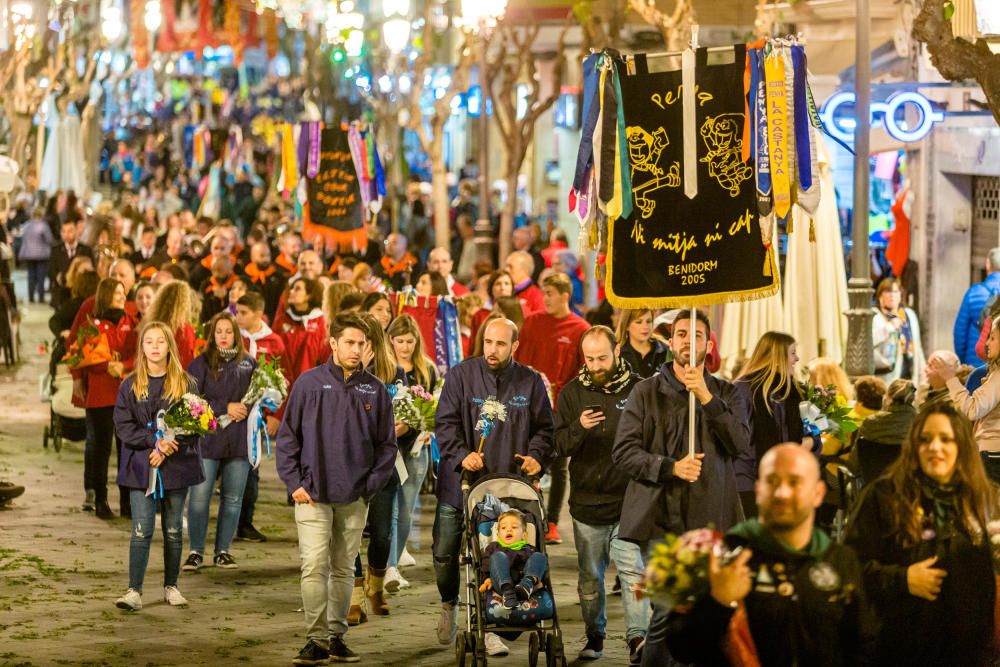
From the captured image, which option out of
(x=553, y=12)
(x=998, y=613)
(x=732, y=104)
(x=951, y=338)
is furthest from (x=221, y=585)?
(x=553, y=12)

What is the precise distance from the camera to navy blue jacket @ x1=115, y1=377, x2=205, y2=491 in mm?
11305

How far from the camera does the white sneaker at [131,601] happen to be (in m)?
11.2

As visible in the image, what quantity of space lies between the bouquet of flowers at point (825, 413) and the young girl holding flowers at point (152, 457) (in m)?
3.83

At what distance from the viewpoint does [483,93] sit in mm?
27312

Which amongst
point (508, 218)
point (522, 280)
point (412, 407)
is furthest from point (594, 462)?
point (508, 218)

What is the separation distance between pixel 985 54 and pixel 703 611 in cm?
793

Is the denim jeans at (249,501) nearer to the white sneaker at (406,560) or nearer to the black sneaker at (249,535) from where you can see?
the black sneaker at (249,535)

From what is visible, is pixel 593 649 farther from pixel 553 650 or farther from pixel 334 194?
pixel 334 194

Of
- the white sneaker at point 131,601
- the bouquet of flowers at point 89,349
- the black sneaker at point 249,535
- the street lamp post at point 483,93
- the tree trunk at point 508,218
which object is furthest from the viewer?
the tree trunk at point 508,218

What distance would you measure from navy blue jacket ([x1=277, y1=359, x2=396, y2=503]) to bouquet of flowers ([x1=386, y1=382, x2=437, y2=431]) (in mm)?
1469

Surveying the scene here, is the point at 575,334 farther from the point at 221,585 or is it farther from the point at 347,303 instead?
the point at 221,585

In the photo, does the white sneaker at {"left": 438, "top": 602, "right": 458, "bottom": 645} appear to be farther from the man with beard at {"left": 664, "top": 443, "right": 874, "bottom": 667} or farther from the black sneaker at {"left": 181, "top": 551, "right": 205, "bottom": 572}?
the man with beard at {"left": 664, "top": 443, "right": 874, "bottom": 667}

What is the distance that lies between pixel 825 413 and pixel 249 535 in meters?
4.64

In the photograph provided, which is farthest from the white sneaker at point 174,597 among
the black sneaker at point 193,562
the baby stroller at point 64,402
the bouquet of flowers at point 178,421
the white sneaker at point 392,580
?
the baby stroller at point 64,402
